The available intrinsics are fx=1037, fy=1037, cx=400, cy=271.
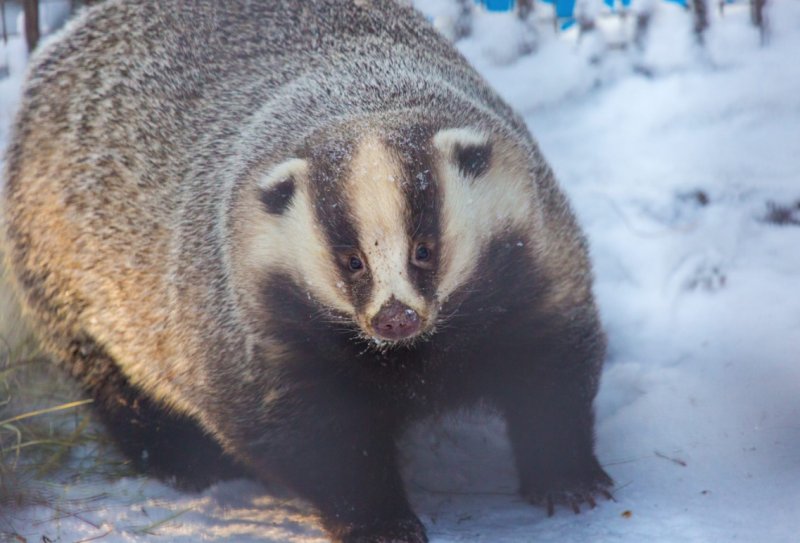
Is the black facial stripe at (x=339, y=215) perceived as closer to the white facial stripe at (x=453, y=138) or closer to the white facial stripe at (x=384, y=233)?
the white facial stripe at (x=384, y=233)

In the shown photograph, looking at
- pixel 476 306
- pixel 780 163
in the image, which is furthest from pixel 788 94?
pixel 476 306

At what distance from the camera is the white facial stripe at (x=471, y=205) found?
2.38 metres

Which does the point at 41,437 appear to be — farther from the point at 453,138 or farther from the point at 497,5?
the point at 497,5

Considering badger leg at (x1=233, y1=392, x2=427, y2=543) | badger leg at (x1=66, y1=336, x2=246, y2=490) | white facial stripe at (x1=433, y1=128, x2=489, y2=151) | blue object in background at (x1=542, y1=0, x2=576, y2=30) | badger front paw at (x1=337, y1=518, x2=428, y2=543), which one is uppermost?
white facial stripe at (x1=433, y1=128, x2=489, y2=151)

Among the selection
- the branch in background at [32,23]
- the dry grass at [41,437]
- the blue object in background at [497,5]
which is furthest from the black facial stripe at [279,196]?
the branch in background at [32,23]

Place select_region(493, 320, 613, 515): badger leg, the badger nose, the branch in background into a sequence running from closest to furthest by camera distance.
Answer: the badger nose → select_region(493, 320, 613, 515): badger leg → the branch in background

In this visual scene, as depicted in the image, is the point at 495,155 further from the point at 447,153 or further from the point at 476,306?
the point at 476,306

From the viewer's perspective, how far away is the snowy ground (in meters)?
2.68

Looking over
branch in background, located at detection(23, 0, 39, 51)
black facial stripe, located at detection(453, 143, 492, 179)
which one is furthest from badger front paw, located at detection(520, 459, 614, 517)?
branch in background, located at detection(23, 0, 39, 51)

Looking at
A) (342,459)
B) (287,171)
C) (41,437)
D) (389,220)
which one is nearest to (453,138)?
(389,220)

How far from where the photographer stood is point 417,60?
3047mm

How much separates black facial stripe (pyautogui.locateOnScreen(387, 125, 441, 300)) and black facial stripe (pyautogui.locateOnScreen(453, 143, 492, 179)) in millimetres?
78

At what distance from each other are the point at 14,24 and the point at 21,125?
22.8 inches

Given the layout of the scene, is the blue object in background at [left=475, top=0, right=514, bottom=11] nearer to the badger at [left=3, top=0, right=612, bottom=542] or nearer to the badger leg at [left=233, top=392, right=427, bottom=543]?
the badger at [left=3, top=0, right=612, bottom=542]
